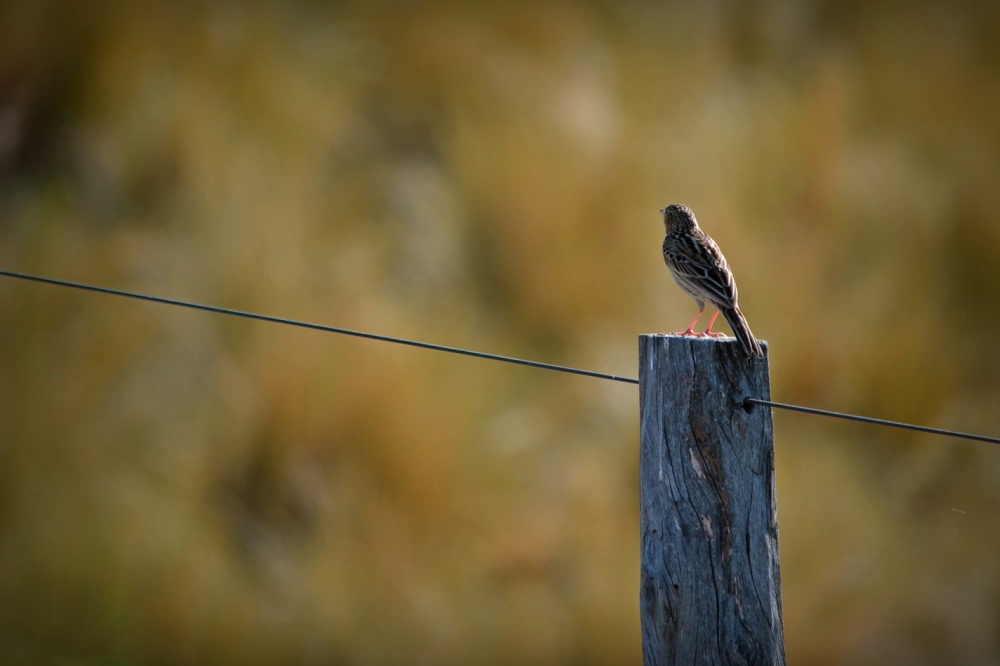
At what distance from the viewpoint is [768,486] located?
9.00ft

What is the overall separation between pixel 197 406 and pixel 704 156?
433 cm

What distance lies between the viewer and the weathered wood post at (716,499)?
106 inches

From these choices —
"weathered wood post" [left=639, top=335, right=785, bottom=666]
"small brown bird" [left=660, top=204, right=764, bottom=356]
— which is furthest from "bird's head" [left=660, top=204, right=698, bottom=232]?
"weathered wood post" [left=639, top=335, right=785, bottom=666]

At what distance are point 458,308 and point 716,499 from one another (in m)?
4.85

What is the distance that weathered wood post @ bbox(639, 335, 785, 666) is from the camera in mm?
2691

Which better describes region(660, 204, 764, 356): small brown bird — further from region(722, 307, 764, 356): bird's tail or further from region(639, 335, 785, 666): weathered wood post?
region(639, 335, 785, 666): weathered wood post

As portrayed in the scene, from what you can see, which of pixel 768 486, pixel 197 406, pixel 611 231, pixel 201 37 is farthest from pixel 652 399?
pixel 201 37

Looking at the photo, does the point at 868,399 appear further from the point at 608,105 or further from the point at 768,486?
the point at 768,486

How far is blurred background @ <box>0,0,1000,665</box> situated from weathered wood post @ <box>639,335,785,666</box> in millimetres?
3740

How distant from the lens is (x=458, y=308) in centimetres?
744

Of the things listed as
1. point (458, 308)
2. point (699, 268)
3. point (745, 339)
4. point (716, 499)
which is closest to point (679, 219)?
point (699, 268)

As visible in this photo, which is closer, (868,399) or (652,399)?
(652,399)

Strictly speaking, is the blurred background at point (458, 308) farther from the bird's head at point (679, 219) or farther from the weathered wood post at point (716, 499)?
the weathered wood post at point (716, 499)

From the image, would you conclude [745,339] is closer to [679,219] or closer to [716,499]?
[716,499]
